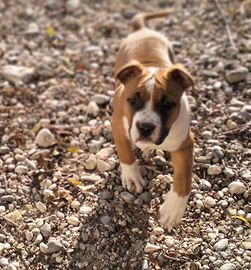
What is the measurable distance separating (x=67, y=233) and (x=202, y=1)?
5773 millimetres

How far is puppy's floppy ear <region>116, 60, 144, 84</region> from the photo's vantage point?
356cm

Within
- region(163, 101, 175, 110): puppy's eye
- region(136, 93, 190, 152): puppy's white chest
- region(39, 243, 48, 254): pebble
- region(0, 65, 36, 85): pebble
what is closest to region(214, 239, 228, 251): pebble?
region(136, 93, 190, 152): puppy's white chest

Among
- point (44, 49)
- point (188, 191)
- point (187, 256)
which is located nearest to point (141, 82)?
point (188, 191)

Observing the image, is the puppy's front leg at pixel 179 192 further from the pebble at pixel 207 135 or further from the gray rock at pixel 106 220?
the pebble at pixel 207 135

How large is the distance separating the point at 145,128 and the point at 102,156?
1279mm

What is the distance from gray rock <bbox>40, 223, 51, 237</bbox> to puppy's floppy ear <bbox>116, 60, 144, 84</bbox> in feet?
5.33

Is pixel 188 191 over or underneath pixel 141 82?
A: underneath

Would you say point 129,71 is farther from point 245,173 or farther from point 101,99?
point 245,173

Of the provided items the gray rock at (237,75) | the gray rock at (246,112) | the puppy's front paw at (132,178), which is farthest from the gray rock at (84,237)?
the gray rock at (237,75)

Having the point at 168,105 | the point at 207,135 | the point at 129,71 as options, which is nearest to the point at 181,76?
the point at 168,105

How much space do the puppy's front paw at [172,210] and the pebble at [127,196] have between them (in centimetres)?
38

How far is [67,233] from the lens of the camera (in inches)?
143

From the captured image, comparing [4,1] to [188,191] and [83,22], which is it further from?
[188,191]

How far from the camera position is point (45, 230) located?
362 cm
